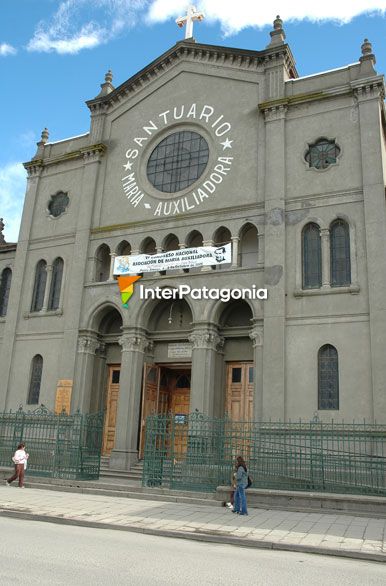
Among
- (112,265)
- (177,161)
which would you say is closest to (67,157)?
(177,161)

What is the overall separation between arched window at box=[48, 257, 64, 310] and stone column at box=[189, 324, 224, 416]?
7362 millimetres

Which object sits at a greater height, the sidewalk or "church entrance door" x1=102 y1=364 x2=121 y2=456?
"church entrance door" x1=102 y1=364 x2=121 y2=456

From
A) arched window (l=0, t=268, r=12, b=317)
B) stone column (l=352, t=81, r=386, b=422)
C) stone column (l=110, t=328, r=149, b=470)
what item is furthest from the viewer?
arched window (l=0, t=268, r=12, b=317)

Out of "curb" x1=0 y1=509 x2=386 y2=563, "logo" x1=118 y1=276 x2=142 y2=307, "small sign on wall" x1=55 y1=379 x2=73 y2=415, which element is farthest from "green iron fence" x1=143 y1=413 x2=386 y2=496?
"logo" x1=118 y1=276 x2=142 y2=307

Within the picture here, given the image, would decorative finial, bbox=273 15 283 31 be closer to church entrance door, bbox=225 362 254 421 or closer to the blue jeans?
church entrance door, bbox=225 362 254 421

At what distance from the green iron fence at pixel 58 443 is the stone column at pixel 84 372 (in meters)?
1.31

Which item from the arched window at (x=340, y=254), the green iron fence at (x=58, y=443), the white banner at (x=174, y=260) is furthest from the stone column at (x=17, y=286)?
the arched window at (x=340, y=254)

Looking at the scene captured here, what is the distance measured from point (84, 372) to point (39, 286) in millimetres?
5350

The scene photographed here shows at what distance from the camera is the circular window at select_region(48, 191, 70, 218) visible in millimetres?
26808

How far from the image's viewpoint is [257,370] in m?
19.7

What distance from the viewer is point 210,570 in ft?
26.7

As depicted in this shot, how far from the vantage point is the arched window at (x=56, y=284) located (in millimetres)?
25266

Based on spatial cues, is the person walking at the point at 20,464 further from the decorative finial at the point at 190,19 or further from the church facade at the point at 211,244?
the decorative finial at the point at 190,19

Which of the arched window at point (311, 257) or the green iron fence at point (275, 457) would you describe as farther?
the arched window at point (311, 257)
